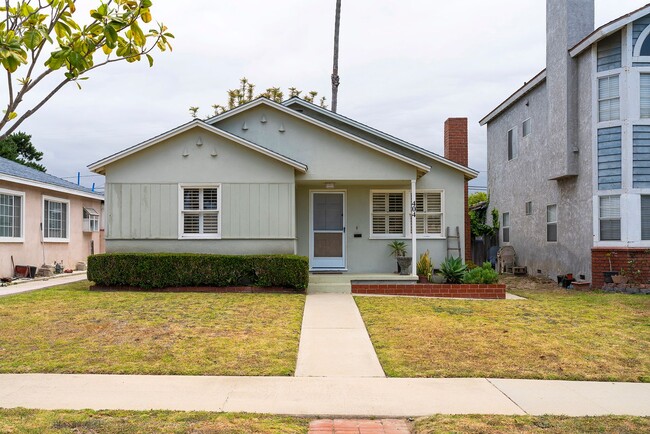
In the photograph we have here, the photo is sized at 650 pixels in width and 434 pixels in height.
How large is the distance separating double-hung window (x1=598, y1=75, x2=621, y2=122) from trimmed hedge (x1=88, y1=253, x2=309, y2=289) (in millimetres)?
9467

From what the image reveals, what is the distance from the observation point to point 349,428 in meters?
5.56

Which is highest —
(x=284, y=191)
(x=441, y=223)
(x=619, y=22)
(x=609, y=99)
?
(x=619, y=22)

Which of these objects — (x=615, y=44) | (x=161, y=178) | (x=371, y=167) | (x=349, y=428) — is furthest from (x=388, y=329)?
(x=615, y=44)

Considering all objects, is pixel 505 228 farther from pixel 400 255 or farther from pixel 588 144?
pixel 400 255

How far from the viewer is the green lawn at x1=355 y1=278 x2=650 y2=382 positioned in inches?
311

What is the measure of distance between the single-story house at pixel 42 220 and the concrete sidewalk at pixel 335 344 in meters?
10.6

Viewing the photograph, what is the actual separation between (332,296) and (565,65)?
1027cm

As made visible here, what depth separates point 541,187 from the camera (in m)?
21.1

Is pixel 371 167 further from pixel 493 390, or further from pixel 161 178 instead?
pixel 493 390

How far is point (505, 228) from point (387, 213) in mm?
9777

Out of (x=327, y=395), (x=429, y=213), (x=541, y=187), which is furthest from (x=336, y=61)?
(x=327, y=395)

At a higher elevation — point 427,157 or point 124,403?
point 427,157

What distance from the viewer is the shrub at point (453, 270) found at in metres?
15.7

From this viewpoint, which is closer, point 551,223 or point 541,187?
point 551,223
